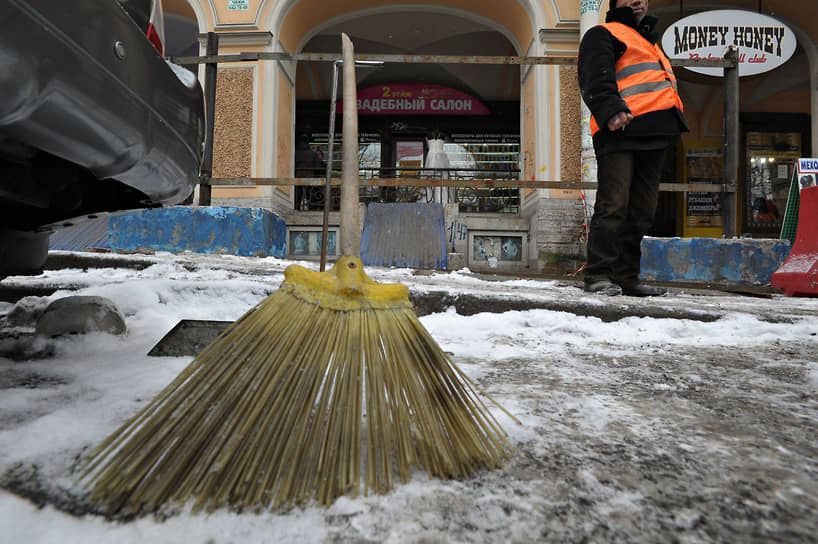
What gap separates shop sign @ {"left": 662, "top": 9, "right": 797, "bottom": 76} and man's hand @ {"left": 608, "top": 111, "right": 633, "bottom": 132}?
5.83m

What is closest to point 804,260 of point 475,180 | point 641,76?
point 641,76

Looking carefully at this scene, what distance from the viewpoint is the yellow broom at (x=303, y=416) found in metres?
0.44

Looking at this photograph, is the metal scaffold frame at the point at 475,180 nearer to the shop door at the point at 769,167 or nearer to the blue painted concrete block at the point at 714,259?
the blue painted concrete block at the point at 714,259

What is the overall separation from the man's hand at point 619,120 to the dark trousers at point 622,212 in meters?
0.20

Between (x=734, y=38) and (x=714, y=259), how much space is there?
5114 millimetres

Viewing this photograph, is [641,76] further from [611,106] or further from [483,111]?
[483,111]

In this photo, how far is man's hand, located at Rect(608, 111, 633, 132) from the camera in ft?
6.65

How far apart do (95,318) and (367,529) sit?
3.46 feet

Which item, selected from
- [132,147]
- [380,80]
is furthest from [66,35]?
[380,80]

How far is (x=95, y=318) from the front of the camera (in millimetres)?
1118

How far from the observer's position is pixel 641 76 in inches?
85.0

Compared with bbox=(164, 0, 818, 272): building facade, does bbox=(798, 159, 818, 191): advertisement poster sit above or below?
below

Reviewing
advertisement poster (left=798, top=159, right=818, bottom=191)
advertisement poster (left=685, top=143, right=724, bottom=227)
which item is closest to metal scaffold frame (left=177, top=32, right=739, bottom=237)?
advertisement poster (left=798, top=159, right=818, bottom=191)

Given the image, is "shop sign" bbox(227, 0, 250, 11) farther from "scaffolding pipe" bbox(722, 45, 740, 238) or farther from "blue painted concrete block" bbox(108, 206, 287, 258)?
"scaffolding pipe" bbox(722, 45, 740, 238)
